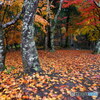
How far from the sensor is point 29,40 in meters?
3.96

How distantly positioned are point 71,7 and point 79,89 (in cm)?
1569

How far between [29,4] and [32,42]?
1407 mm

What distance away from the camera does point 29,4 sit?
3867 mm

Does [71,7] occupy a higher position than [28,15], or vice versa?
[71,7]

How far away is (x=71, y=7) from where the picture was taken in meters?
16.5

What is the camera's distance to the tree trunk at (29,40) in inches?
153

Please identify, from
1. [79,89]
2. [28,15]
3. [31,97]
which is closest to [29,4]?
[28,15]

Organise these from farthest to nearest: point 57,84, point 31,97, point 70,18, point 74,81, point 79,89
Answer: point 70,18 < point 74,81 < point 57,84 < point 79,89 < point 31,97

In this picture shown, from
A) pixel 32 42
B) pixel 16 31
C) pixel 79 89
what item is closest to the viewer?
pixel 79 89

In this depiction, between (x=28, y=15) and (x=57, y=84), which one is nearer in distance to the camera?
(x=57, y=84)

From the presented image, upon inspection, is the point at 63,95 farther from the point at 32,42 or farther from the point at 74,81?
the point at 32,42

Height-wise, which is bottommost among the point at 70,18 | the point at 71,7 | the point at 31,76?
the point at 31,76

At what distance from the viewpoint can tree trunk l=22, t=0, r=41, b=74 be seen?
3881mm

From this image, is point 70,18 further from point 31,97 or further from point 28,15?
point 31,97
